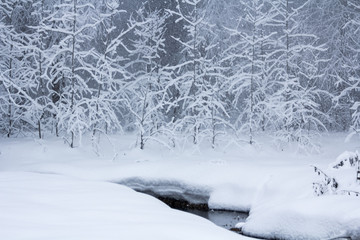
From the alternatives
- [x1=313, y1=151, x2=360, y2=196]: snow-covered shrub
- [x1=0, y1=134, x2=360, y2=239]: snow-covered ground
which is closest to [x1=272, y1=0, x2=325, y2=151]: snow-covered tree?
[x1=0, y1=134, x2=360, y2=239]: snow-covered ground

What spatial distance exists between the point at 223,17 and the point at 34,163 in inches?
367

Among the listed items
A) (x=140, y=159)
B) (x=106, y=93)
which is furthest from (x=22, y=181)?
(x=106, y=93)

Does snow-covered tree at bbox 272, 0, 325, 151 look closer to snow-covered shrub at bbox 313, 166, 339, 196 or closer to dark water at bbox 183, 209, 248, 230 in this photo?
dark water at bbox 183, 209, 248, 230

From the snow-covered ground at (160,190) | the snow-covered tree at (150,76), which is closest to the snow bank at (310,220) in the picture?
the snow-covered ground at (160,190)

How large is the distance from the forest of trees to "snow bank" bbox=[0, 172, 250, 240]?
7.46 m

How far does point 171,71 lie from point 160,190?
614 centimetres

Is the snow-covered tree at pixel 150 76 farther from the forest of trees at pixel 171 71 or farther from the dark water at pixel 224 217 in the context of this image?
the dark water at pixel 224 217

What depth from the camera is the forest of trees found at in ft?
48.3

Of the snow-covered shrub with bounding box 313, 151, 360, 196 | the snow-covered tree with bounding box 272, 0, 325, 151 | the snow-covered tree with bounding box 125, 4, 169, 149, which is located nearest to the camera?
the snow-covered shrub with bounding box 313, 151, 360, 196

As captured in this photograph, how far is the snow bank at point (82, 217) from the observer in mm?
4195

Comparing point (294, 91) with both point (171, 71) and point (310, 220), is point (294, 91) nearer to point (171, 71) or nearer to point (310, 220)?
point (171, 71)

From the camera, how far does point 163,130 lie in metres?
15.4

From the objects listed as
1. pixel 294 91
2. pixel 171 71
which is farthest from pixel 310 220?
pixel 171 71

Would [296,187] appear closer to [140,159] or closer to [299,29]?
[140,159]
